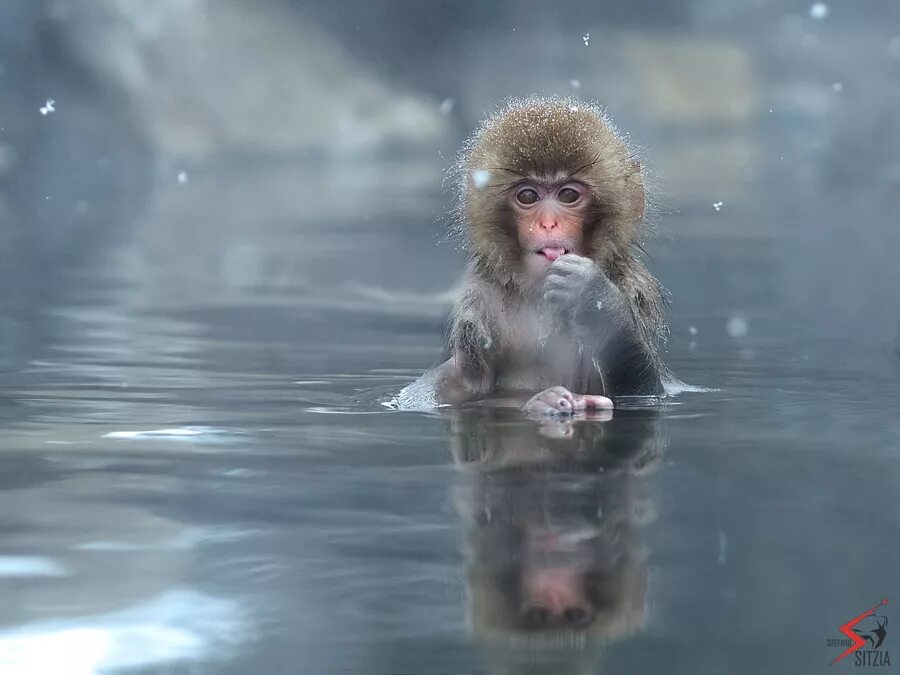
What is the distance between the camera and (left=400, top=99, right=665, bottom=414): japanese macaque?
4.88 m

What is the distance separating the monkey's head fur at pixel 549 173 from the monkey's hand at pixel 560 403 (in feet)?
1.97

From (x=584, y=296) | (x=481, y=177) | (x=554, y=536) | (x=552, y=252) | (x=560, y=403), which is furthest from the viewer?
(x=481, y=177)

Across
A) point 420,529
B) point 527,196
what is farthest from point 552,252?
point 420,529

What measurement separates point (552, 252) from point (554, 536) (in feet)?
7.46

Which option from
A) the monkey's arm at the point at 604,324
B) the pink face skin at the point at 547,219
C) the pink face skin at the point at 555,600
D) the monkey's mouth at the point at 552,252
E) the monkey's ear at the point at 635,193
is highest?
the monkey's ear at the point at 635,193

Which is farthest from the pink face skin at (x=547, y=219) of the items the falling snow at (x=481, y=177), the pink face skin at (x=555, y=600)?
the pink face skin at (x=555, y=600)

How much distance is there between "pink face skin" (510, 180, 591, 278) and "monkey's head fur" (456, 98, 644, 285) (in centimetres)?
4

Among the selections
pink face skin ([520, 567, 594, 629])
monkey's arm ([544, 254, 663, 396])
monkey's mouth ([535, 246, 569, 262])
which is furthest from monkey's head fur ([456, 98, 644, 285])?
pink face skin ([520, 567, 594, 629])

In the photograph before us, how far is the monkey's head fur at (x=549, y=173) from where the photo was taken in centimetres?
492

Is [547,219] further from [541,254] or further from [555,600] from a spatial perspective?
[555,600]

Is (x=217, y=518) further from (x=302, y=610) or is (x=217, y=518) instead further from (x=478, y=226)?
(x=478, y=226)

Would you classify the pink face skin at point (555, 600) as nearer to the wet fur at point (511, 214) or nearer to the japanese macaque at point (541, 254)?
the japanese macaque at point (541, 254)

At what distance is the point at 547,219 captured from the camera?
4.82m

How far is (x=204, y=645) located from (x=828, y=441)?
95.4 inches
